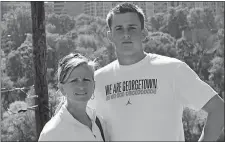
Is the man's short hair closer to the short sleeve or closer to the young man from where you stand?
the young man

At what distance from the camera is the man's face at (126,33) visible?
2328 mm

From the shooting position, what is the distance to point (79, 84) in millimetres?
2146

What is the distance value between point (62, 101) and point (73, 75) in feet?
0.73

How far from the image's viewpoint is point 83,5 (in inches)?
3782

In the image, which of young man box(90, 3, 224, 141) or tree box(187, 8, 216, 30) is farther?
tree box(187, 8, 216, 30)

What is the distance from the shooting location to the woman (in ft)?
6.79

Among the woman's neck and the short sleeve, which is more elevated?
the short sleeve

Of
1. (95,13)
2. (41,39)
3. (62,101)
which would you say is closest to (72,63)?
(62,101)

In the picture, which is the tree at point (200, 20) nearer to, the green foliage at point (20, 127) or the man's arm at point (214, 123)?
the green foliage at point (20, 127)

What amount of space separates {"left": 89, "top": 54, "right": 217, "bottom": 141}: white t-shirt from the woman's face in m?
0.21

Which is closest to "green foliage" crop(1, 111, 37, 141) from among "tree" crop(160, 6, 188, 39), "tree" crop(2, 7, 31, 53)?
"tree" crop(2, 7, 31, 53)

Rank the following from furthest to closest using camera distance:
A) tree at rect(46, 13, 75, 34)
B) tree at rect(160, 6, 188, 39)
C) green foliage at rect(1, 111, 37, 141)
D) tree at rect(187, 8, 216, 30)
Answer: tree at rect(187, 8, 216, 30)
tree at rect(160, 6, 188, 39)
tree at rect(46, 13, 75, 34)
green foliage at rect(1, 111, 37, 141)

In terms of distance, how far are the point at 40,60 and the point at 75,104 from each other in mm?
6669

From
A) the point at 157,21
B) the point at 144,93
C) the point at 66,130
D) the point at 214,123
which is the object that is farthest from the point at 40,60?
the point at 157,21
